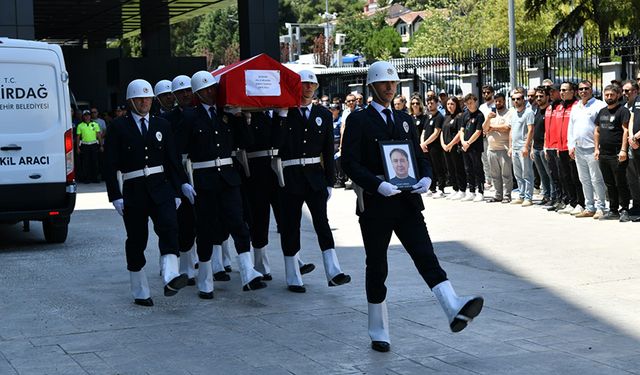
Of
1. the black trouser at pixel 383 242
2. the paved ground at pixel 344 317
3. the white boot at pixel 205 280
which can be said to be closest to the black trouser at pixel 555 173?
the paved ground at pixel 344 317

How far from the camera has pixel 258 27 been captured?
85.8 feet

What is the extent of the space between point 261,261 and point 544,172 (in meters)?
7.37

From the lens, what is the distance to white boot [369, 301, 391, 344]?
7918 millimetres

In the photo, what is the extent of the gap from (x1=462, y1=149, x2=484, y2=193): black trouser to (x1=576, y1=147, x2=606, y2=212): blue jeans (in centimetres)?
321

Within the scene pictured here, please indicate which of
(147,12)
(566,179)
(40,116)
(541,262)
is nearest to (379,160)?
(541,262)

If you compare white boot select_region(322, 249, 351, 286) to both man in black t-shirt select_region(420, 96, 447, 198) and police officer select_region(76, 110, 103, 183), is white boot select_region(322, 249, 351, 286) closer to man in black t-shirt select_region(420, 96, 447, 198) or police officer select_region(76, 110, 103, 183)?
man in black t-shirt select_region(420, 96, 447, 198)

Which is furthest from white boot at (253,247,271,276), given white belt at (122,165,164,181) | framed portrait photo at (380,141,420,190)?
framed portrait photo at (380,141,420,190)

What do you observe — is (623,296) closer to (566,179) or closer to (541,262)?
(541,262)

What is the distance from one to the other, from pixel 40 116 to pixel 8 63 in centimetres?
79

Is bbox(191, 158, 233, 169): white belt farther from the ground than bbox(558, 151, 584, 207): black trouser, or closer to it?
farther from the ground

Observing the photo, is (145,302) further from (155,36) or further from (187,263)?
(155,36)

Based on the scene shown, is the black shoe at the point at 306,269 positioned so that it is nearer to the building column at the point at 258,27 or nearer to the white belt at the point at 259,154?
the white belt at the point at 259,154

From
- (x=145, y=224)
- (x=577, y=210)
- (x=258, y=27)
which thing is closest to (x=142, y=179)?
(x=145, y=224)

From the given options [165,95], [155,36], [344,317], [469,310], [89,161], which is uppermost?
[155,36]
